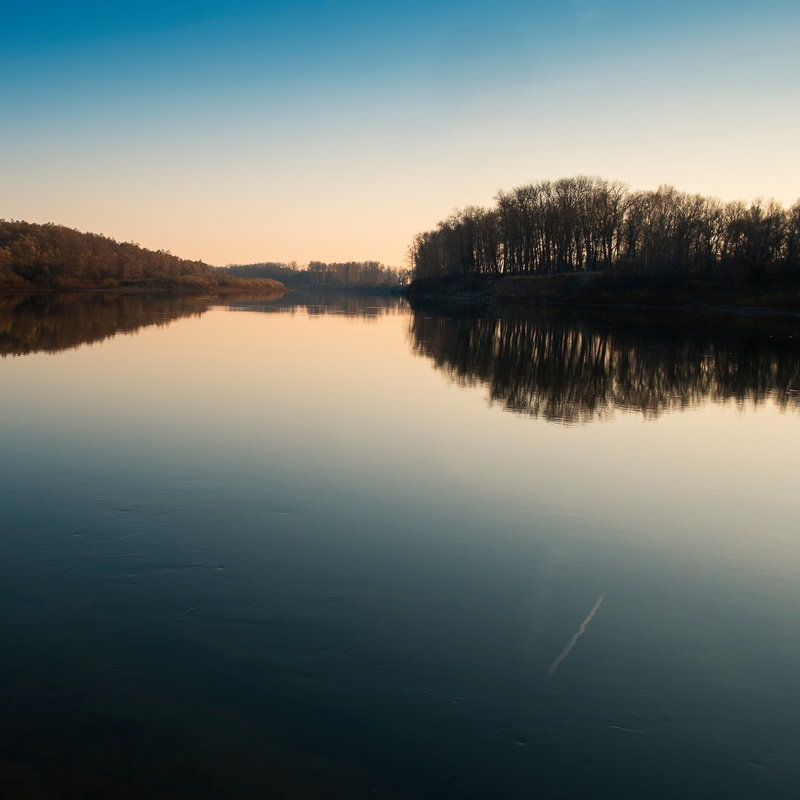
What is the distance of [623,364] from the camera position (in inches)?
977

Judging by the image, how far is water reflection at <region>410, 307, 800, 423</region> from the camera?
17.7 metres

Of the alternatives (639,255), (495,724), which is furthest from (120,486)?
(639,255)

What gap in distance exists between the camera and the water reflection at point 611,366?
58.0ft

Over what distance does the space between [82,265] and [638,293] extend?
89.3 m

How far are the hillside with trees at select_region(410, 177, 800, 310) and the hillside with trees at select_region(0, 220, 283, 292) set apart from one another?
58.7m

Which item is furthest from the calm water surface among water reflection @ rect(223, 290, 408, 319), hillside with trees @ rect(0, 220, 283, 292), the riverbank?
hillside with trees @ rect(0, 220, 283, 292)

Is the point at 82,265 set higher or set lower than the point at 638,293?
higher

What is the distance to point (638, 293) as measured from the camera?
73188 millimetres

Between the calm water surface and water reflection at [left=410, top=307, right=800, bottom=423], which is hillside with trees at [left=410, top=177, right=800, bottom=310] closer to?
water reflection at [left=410, top=307, right=800, bottom=423]

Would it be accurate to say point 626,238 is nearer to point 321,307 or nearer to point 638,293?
point 638,293

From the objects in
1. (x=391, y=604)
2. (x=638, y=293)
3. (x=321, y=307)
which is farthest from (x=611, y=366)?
(x=321, y=307)

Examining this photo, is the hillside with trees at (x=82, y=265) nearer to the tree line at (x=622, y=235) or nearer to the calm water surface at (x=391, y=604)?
the tree line at (x=622, y=235)

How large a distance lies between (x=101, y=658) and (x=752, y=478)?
10209mm

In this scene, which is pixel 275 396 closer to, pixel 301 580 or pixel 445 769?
pixel 301 580
